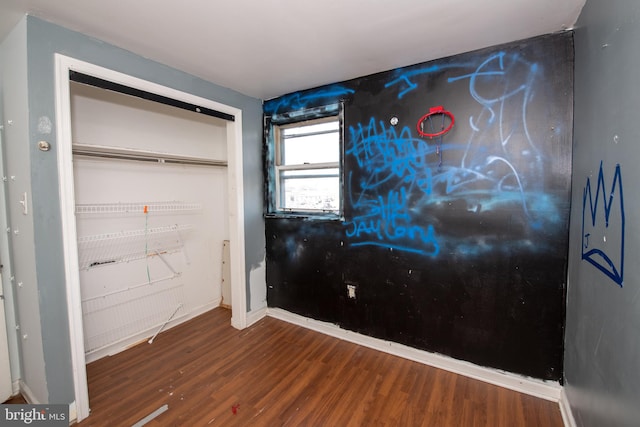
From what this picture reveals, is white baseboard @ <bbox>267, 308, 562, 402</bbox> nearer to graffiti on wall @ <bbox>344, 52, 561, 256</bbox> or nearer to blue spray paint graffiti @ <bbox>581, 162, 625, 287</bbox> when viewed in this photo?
graffiti on wall @ <bbox>344, 52, 561, 256</bbox>

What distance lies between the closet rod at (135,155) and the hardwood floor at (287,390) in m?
1.66

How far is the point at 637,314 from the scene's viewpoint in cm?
85

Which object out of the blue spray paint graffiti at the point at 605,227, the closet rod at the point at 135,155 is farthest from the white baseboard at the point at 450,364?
the closet rod at the point at 135,155

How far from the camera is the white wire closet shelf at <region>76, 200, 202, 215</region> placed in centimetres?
204

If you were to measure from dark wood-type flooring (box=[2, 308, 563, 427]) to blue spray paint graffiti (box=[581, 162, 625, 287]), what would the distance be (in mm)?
→ 1101

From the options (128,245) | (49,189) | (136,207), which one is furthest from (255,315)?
(49,189)

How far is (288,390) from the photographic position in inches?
72.3

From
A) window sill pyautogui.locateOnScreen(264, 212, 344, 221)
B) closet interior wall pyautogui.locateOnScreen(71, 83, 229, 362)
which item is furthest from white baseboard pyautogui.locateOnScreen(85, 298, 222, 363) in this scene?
window sill pyautogui.locateOnScreen(264, 212, 344, 221)

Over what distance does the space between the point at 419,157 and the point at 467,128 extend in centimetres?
36

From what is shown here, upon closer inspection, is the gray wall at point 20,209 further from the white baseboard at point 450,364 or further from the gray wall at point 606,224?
the gray wall at point 606,224

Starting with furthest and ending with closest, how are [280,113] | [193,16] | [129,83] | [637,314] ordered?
[280,113], [129,83], [193,16], [637,314]

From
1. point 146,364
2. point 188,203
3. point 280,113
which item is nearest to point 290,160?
point 280,113

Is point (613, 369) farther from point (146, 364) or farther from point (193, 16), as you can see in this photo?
point (146, 364)

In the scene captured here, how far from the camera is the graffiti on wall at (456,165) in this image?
1690 millimetres
